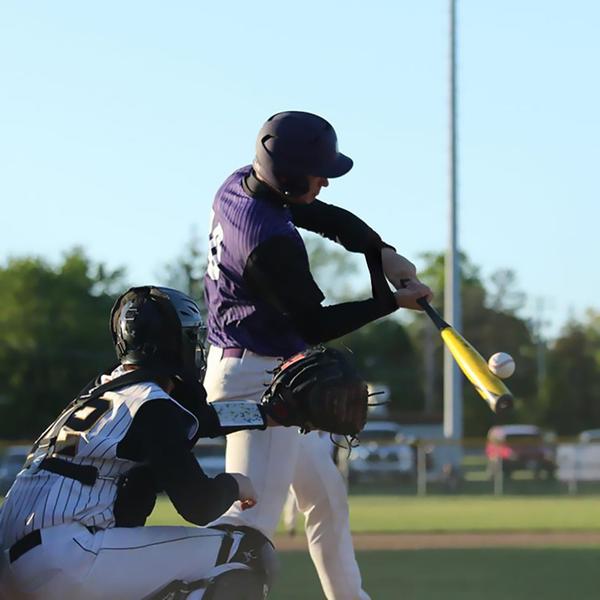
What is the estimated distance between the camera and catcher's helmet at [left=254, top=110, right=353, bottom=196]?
5363 millimetres

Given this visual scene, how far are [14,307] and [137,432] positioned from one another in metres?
58.2

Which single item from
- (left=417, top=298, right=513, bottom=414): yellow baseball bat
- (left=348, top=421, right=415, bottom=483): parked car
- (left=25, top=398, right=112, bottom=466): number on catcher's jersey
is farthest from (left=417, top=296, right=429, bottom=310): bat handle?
(left=348, top=421, right=415, bottom=483): parked car

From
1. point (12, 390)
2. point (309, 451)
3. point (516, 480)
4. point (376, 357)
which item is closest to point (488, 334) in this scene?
point (376, 357)

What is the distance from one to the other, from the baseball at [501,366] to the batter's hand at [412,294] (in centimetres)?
48

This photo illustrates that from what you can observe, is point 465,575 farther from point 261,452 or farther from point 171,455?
point 171,455

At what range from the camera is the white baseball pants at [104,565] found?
402 centimetres

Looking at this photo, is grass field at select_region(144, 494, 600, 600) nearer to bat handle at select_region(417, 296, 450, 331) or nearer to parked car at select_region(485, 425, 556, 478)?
bat handle at select_region(417, 296, 450, 331)

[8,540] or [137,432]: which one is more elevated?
[137,432]

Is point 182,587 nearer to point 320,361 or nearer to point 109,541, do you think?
point 109,541

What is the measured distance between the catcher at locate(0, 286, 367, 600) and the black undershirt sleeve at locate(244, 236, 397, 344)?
0.67 meters

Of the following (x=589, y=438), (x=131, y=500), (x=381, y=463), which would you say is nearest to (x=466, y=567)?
(x=131, y=500)

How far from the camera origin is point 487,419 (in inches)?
2712

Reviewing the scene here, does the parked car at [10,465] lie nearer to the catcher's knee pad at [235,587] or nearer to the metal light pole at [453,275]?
the metal light pole at [453,275]

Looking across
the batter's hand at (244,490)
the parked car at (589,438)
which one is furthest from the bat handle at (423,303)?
the parked car at (589,438)
